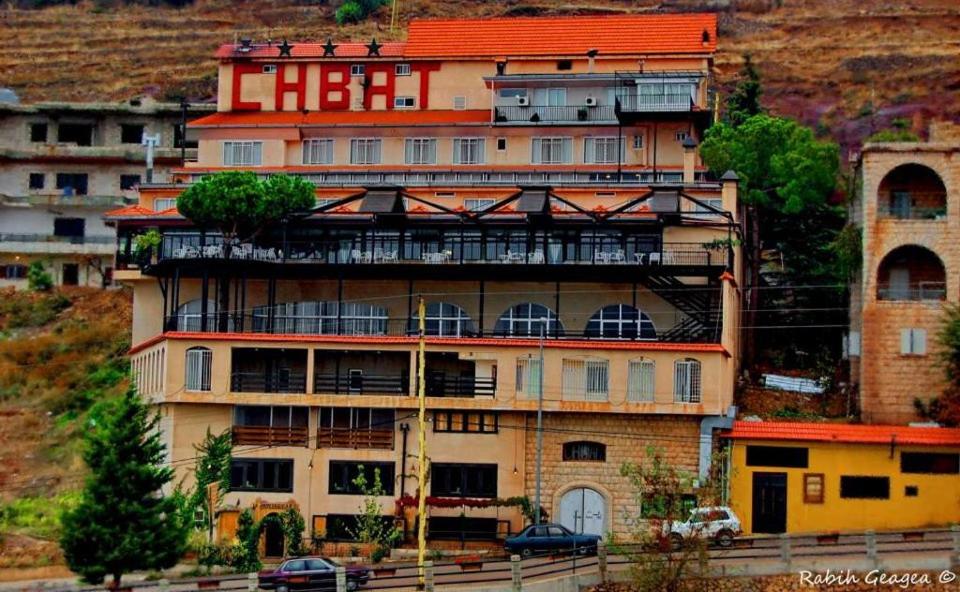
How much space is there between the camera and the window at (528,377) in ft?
235

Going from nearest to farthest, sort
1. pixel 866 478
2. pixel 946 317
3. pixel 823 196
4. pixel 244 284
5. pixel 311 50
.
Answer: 1. pixel 866 478
2. pixel 946 317
3. pixel 244 284
4. pixel 823 196
5. pixel 311 50

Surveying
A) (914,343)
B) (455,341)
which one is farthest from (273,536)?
(914,343)

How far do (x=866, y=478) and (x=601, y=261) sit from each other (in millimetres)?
15566

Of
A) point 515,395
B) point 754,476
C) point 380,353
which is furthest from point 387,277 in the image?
point 754,476

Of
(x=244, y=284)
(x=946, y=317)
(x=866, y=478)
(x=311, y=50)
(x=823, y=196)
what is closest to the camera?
(x=866, y=478)

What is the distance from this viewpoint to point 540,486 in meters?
70.6

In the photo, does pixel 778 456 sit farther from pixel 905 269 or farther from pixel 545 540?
pixel 905 269

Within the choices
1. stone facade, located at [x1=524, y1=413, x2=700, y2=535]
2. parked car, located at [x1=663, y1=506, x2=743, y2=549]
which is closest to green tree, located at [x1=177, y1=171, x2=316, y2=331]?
stone facade, located at [x1=524, y1=413, x2=700, y2=535]

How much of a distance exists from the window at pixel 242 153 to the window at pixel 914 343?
34.0 m

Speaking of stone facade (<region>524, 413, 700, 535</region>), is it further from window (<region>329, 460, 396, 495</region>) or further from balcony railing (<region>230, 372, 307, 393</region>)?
balcony railing (<region>230, 372, 307, 393</region>)

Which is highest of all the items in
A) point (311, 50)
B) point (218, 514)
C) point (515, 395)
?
point (311, 50)

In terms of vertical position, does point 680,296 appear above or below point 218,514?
above

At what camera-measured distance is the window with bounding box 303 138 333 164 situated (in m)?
92.8

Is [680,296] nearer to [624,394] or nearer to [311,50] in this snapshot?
[624,394]
